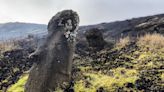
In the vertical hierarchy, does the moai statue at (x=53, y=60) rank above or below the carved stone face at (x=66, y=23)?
below

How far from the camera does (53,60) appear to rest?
21391 mm

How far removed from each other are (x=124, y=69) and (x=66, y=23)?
4.58m

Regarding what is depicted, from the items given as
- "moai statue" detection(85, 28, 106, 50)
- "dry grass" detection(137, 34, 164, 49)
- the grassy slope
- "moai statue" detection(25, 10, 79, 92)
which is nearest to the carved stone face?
"moai statue" detection(25, 10, 79, 92)

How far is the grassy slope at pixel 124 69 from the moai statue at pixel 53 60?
1011 millimetres

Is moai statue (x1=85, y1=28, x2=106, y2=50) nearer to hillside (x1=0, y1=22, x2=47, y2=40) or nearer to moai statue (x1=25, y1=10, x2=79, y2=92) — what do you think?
moai statue (x1=25, y1=10, x2=79, y2=92)

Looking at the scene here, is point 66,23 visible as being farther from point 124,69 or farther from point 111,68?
point 124,69

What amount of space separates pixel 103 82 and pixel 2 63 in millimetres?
11270

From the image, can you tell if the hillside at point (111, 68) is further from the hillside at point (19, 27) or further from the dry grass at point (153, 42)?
the hillside at point (19, 27)

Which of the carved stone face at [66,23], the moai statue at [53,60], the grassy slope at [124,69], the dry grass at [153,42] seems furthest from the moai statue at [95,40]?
the moai statue at [53,60]

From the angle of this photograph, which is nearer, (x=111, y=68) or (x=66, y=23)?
(x=111, y=68)

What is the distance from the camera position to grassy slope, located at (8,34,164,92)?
19656 millimetres

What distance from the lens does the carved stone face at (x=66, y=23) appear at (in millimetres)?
23242

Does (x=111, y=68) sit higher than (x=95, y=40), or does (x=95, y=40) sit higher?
(x=95, y=40)

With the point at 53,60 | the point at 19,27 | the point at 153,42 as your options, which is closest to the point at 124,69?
the point at 53,60
